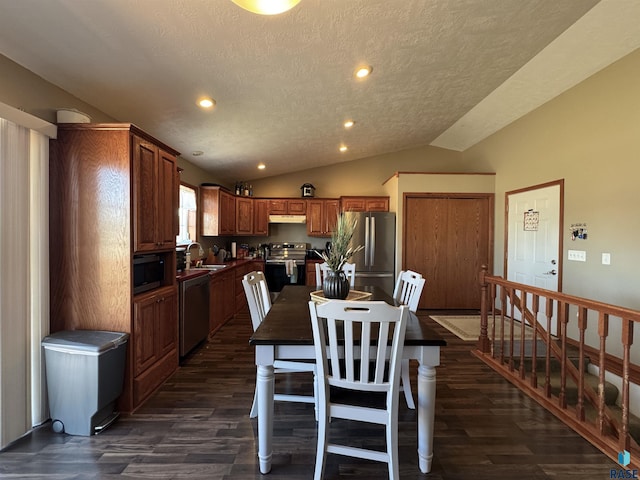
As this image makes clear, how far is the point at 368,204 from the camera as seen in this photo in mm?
5754

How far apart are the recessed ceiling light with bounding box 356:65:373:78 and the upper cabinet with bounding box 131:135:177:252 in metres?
1.89

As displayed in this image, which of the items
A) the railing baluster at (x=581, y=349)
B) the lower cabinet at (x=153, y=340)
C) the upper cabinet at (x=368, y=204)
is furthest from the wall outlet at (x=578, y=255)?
the lower cabinet at (x=153, y=340)

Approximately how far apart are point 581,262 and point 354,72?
3.35m

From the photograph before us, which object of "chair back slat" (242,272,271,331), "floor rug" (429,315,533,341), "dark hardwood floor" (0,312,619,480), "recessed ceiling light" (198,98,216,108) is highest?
"recessed ceiling light" (198,98,216,108)

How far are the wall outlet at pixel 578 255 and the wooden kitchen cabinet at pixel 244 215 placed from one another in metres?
4.99

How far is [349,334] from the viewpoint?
1.44 meters

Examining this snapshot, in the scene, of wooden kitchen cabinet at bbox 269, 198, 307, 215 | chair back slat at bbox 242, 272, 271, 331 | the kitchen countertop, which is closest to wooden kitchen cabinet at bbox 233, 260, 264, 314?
the kitchen countertop

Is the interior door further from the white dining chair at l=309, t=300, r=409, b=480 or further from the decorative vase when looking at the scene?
the white dining chair at l=309, t=300, r=409, b=480

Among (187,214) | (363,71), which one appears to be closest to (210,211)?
(187,214)

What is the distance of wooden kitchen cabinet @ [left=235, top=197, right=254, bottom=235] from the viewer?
562 centimetres

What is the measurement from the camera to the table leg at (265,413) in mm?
1626

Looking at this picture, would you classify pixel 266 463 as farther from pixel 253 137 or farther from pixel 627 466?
pixel 253 137

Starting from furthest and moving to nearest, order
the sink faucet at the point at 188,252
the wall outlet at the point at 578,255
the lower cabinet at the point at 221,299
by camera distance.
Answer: the sink faucet at the point at 188,252 → the lower cabinet at the point at 221,299 → the wall outlet at the point at 578,255

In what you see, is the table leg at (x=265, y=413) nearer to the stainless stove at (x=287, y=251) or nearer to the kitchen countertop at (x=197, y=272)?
the kitchen countertop at (x=197, y=272)
